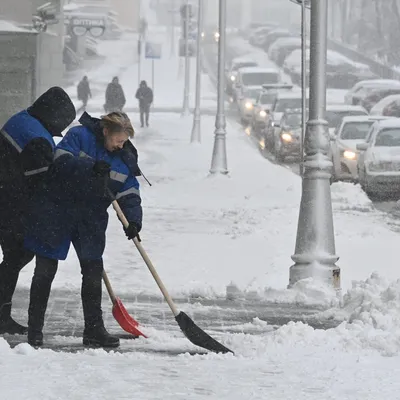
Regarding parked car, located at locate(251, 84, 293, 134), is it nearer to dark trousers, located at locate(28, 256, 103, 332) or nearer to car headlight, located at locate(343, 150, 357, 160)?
car headlight, located at locate(343, 150, 357, 160)

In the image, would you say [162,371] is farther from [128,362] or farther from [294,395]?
[294,395]

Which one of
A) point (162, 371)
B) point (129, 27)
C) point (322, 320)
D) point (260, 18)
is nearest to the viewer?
point (162, 371)

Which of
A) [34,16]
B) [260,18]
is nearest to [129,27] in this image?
[260,18]

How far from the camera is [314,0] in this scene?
39.2ft

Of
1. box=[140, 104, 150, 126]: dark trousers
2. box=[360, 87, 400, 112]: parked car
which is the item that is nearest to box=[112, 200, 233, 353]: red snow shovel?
box=[140, 104, 150, 126]: dark trousers

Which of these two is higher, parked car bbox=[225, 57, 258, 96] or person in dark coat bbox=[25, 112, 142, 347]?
parked car bbox=[225, 57, 258, 96]

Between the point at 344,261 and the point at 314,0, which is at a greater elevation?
the point at 314,0

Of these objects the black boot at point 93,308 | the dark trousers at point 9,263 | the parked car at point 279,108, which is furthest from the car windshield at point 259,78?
the black boot at point 93,308

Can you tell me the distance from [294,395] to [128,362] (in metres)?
1.25

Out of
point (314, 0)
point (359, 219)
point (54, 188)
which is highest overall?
point (314, 0)

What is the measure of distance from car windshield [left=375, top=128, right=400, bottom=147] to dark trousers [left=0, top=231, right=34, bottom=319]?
1629 cm

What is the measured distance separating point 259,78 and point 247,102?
5.73 meters

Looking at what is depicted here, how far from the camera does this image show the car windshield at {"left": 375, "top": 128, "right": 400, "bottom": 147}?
81.1 ft

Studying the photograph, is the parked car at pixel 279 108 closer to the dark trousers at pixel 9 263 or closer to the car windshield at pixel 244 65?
the car windshield at pixel 244 65
